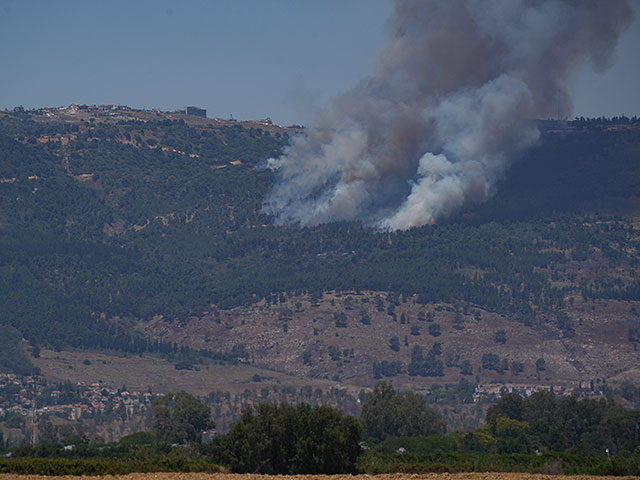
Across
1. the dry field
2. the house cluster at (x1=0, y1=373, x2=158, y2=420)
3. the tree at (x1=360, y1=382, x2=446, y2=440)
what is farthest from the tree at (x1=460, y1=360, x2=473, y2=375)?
the dry field

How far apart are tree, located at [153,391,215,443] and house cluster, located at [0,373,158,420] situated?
48421 millimetres

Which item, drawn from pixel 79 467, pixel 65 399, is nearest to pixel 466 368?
pixel 65 399

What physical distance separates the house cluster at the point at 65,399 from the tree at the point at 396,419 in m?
51.0

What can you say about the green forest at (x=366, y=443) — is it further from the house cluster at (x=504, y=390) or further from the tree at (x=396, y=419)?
the house cluster at (x=504, y=390)

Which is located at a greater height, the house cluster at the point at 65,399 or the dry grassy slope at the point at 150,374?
the dry grassy slope at the point at 150,374

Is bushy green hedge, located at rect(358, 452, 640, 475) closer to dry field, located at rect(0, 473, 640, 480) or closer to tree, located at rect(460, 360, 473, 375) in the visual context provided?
dry field, located at rect(0, 473, 640, 480)

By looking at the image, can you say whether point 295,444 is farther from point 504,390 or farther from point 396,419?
point 504,390

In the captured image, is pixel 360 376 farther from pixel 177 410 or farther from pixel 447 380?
pixel 177 410

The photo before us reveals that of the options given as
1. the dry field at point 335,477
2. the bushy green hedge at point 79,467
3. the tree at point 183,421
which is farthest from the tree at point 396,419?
the dry field at point 335,477

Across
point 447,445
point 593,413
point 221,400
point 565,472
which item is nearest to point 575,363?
point 221,400

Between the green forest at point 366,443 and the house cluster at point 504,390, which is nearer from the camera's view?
the green forest at point 366,443

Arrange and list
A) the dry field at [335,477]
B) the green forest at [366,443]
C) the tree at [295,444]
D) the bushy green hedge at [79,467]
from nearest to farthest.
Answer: the dry field at [335,477] < the bushy green hedge at [79,467] < the green forest at [366,443] < the tree at [295,444]

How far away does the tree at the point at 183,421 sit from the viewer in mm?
111375

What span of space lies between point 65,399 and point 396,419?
2629 inches
